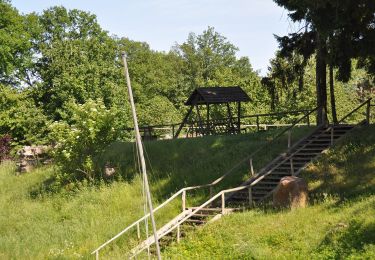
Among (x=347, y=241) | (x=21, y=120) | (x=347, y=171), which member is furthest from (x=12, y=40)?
(x=347, y=241)

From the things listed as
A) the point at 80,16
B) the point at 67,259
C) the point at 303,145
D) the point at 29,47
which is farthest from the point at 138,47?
the point at 67,259

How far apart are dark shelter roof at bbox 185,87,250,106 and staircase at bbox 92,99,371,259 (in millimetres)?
7345

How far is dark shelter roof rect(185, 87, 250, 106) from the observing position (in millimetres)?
30828

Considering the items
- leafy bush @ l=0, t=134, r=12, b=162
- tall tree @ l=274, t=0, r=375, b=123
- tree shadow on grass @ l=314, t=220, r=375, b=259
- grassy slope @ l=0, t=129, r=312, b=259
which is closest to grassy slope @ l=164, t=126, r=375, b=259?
tree shadow on grass @ l=314, t=220, r=375, b=259

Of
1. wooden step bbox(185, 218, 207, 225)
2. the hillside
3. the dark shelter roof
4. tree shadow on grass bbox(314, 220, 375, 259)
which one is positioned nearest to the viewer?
tree shadow on grass bbox(314, 220, 375, 259)

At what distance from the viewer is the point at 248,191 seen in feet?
66.9

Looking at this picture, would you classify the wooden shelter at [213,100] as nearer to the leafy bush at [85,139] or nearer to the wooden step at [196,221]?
the leafy bush at [85,139]

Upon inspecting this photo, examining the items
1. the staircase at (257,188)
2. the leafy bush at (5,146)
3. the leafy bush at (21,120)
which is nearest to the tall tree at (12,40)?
the leafy bush at (21,120)

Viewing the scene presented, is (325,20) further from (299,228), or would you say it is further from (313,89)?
(313,89)

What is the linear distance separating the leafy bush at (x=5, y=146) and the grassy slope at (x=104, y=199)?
967cm

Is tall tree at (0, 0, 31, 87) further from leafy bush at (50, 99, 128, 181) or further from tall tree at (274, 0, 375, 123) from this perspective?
tall tree at (274, 0, 375, 123)

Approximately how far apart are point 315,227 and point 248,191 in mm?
5273

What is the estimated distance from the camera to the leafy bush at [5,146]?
3941 cm

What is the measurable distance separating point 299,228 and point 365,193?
317cm
